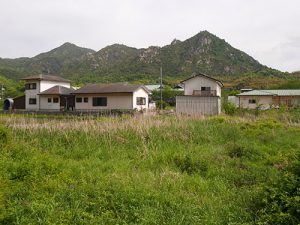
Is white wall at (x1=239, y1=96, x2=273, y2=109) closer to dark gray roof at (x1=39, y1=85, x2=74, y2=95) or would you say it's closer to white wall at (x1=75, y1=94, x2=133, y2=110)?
white wall at (x1=75, y1=94, x2=133, y2=110)

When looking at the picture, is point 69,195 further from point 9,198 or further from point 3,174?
point 3,174

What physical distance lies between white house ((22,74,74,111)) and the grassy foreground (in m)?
25.0

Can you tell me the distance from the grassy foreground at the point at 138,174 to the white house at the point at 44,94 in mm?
24960

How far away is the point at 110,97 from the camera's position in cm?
3197

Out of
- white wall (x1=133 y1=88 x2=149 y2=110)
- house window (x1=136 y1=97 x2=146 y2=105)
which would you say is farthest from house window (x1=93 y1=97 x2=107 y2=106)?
house window (x1=136 y1=97 x2=146 y2=105)

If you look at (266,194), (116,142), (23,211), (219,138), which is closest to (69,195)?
(23,211)

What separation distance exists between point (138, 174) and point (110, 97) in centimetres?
2636

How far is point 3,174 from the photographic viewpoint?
5.73m

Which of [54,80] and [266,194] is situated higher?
[54,80]

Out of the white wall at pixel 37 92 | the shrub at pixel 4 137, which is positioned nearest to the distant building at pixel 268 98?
the white wall at pixel 37 92

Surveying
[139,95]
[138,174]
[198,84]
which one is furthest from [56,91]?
[138,174]

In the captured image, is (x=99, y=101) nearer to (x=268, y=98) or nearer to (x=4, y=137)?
(x=268, y=98)

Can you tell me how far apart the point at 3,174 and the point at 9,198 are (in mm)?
1189

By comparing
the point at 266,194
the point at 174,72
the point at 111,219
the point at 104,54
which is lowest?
the point at 111,219
